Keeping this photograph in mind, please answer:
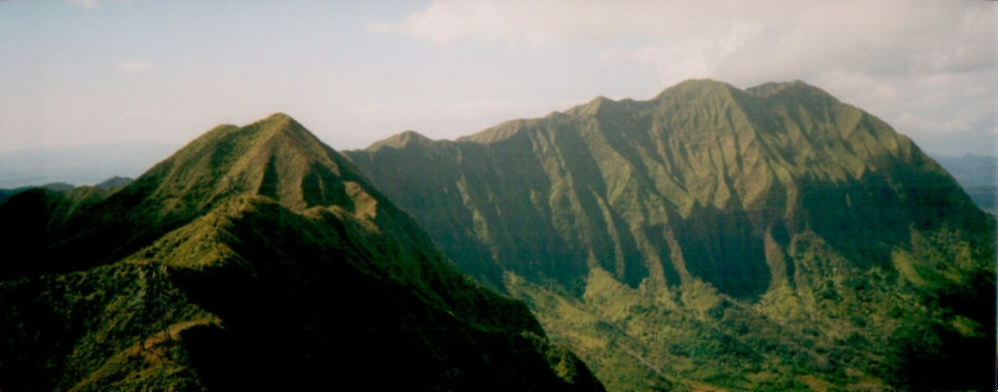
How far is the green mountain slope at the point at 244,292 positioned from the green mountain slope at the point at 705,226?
45400 mm

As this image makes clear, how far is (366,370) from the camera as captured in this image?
28.9 metres

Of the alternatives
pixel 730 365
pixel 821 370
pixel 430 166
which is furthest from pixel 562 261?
pixel 821 370

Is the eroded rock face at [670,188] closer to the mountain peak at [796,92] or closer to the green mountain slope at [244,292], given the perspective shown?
the mountain peak at [796,92]

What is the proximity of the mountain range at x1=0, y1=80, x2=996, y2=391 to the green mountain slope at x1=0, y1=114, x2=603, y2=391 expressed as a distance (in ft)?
0.50

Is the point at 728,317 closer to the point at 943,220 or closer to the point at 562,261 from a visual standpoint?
the point at 562,261

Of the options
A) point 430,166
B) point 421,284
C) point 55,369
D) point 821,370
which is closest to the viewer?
point 55,369

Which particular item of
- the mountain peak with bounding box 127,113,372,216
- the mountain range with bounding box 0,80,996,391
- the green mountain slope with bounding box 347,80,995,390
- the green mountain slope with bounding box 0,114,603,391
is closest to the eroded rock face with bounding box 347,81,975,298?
the green mountain slope with bounding box 347,80,995,390

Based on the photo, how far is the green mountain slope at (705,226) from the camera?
96750 mm

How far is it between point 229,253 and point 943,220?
556 ft

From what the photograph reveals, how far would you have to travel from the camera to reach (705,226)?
138250 mm

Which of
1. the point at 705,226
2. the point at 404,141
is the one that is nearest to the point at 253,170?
the point at 404,141

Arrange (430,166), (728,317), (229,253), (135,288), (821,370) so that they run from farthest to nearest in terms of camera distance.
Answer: (430,166)
(728,317)
(821,370)
(229,253)
(135,288)

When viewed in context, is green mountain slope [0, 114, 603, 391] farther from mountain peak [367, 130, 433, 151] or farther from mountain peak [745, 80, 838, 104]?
mountain peak [745, 80, 838, 104]

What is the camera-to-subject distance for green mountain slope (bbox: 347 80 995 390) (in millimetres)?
96750
